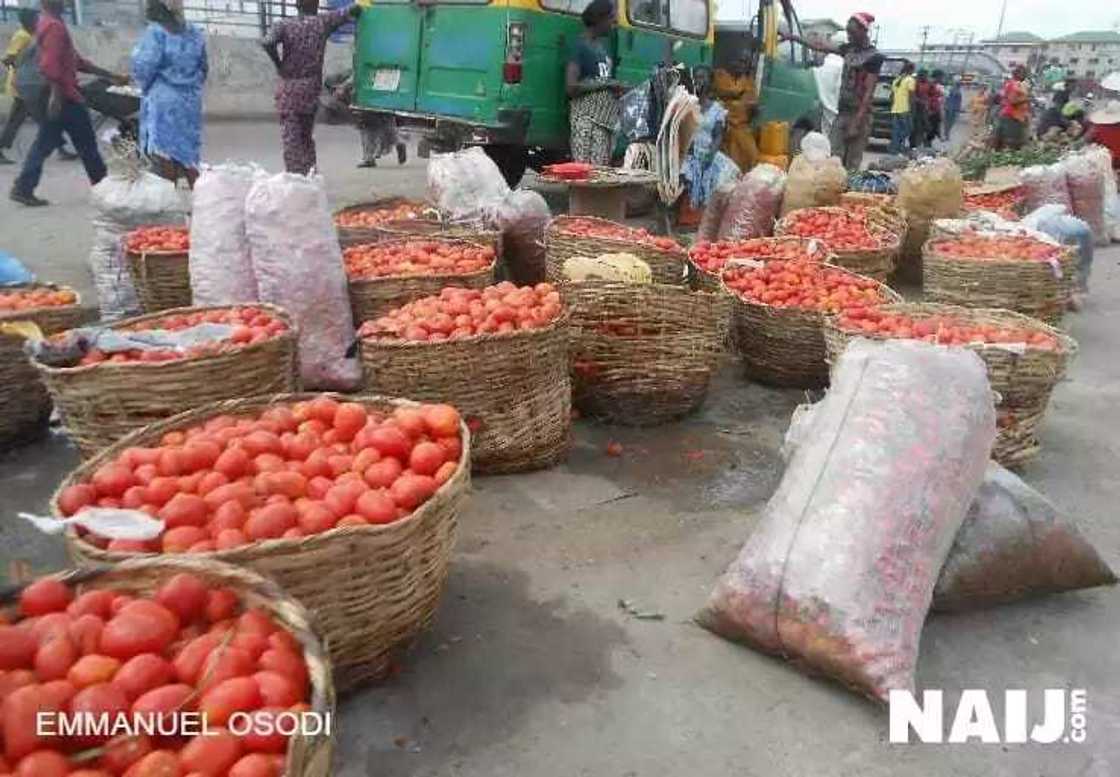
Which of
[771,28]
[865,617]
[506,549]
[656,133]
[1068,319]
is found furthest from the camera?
[771,28]

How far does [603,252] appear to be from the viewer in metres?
5.14

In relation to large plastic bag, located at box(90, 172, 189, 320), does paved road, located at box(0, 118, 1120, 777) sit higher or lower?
lower

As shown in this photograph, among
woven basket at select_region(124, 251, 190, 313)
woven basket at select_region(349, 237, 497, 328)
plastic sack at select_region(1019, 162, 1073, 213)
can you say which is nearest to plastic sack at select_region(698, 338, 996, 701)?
Result: woven basket at select_region(349, 237, 497, 328)

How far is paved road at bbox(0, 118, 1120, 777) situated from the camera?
2256mm

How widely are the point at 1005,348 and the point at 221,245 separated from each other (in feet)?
11.3

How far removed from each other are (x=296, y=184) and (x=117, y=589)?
8.35 ft

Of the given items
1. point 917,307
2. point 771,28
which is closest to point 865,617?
point 917,307

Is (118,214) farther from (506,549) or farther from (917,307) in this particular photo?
(917,307)

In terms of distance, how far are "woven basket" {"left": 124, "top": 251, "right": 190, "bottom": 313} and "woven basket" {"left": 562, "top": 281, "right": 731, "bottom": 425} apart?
2.18 metres

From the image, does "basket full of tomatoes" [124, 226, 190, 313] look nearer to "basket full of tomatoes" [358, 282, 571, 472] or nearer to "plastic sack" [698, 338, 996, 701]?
"basket full of tomatoes" [358, 282, 571, 472]

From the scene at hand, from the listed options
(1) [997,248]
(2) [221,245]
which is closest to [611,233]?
(2) [221,245]

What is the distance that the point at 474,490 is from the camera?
3619 millimetres

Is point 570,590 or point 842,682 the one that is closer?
point 842,682

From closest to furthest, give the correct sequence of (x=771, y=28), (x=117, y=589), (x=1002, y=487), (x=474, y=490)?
(x=117, y=589) < (x=1002, y=487) < (x=474, y=490) < (x=771, y=28)
